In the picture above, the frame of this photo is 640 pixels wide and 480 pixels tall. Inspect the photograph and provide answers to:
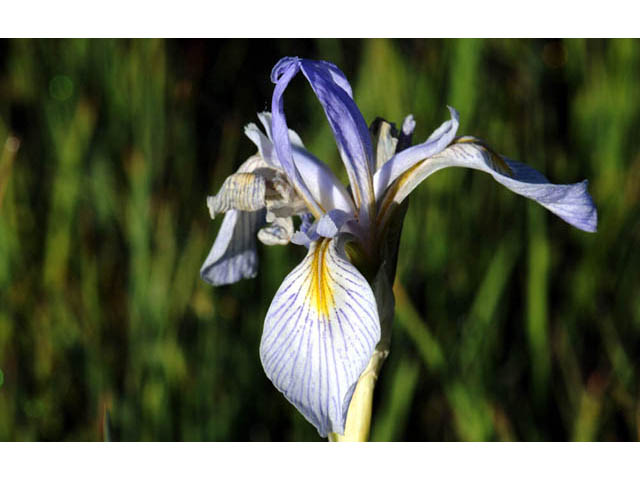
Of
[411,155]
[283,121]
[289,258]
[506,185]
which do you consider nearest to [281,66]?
[283,121]

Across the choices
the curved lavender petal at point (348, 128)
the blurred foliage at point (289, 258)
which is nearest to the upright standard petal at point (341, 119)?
the curved lavender petal at point (348, 128)

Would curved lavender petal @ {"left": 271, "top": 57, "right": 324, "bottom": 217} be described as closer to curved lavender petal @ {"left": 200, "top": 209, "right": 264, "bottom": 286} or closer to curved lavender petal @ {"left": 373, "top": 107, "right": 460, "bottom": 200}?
curved lavender petal @ {"left": 373, "top": 107, "right": 460, "bottom": 200}

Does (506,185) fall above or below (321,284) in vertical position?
above

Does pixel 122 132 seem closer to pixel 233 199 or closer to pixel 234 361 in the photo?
pixel 234 361

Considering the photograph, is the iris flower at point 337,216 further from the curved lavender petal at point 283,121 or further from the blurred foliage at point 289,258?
the blurred foliage at point 289,258

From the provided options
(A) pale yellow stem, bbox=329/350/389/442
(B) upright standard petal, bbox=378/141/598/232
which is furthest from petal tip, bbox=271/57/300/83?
(A) pale yellow stem, bbox=329/350/389/442

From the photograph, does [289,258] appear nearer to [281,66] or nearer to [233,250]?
[233,250]

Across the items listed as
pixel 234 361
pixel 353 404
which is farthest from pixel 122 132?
pixel 353 404
